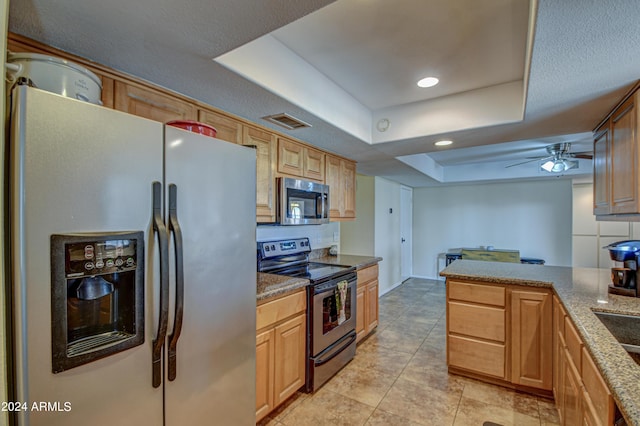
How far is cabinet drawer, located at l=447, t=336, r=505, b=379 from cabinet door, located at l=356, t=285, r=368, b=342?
909 mm

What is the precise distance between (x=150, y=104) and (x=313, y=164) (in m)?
1.69

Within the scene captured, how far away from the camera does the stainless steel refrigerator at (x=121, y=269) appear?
0.86 meters

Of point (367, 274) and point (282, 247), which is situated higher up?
point (282, 247)

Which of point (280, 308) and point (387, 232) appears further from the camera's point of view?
point (387, 232)

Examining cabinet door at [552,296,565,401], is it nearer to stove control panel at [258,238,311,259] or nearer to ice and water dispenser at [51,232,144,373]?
stove control panel at [258,238,311,259]

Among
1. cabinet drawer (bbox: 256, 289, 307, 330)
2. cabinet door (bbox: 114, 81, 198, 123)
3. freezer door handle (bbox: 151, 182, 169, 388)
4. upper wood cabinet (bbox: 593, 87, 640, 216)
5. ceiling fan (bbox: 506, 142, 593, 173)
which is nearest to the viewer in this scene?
freezer door handle (bbox: 151, 182, 169, 388)

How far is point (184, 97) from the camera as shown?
1881mm

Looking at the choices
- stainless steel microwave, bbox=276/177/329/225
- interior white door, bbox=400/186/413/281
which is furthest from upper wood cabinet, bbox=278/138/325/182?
interior white door, bbox=400/186/413/281

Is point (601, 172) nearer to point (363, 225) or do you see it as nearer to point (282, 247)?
point (282, 247)

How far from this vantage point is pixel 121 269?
1.05m

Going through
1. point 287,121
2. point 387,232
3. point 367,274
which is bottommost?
point 367,274

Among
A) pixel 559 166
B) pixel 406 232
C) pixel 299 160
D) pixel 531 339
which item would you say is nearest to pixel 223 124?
pixel 299 160

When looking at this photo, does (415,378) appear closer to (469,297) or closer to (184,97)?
(469,297)

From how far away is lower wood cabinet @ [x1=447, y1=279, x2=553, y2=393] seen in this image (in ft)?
7.58
